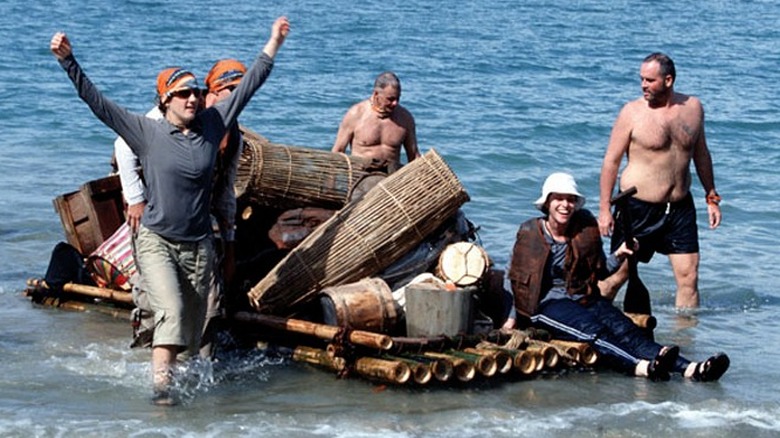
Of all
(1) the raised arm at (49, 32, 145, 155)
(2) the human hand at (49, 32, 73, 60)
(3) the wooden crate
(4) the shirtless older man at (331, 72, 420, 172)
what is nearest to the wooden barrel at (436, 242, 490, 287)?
(4) the shirtless older man at (331, 72, 420, 172)

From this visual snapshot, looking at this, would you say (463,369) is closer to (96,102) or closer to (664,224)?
(96,102)

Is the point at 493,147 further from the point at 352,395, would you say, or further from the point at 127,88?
the point at 352,395

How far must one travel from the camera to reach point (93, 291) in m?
9.12

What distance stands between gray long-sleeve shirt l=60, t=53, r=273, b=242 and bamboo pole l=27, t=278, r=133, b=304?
158cm

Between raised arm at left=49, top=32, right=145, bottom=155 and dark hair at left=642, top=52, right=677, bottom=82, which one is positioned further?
dark hair at left=642, top=52, right=677, bottom=82

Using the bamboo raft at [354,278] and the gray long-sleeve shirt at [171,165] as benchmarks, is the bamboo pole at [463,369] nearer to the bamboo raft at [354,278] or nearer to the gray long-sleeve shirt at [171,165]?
the bamboo raft at [354,278]

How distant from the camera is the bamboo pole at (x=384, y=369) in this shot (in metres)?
7.47

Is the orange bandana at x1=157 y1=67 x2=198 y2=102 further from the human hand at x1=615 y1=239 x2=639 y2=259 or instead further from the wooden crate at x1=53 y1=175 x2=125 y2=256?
the human hand at x1=615 y1=239 x2=639 y2=259

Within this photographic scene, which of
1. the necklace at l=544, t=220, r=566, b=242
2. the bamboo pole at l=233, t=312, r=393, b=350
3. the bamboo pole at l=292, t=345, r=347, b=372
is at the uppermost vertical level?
the necklace at l=544, t=220, r=566, b=242

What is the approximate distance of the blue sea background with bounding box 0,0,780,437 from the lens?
7363mm

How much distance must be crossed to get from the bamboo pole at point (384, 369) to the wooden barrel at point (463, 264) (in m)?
0.88

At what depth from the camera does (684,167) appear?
9508 mm

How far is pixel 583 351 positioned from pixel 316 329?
1.57 m

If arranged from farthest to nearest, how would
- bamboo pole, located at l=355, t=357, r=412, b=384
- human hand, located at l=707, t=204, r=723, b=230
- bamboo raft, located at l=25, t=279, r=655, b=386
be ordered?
human hand, located at l=707, t=204, r=723, b=230 → bamboo raft, located at l=25, t=279, r=655, b=386 → bamboo pole, located at l=355, t=357, r=412, b=384
